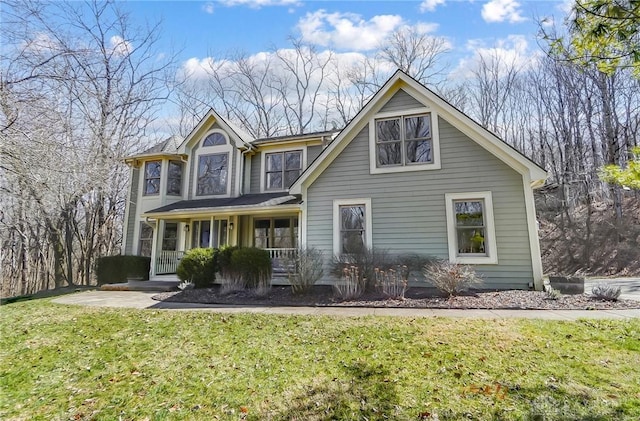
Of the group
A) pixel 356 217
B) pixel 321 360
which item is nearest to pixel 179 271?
pixel 356 217

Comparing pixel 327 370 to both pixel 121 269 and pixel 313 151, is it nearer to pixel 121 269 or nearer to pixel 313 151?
pixel 313 151

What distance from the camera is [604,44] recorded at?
4168mm

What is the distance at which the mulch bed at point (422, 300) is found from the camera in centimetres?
707

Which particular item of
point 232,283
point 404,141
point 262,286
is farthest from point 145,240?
point 404,141

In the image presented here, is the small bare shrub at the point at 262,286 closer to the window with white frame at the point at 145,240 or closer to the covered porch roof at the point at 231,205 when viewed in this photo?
the covered porch roof at the point at 231,205

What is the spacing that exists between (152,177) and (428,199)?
1278 cm

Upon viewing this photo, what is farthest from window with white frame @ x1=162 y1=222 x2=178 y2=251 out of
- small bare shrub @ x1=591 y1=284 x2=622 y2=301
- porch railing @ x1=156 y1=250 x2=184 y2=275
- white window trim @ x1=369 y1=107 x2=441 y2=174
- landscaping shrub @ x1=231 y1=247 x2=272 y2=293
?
small bare shrub @ x1=591 y1=284 x2=622 y2=301

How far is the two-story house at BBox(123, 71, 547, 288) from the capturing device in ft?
30.2

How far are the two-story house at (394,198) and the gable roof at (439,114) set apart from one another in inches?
1.2

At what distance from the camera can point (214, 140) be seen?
1494 centimetres

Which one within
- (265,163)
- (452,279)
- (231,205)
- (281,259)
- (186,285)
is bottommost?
(186,285)

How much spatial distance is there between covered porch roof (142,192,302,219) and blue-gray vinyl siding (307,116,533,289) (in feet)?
4.91

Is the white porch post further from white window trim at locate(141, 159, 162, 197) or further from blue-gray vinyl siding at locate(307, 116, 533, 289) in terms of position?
blue-gray vinyl siding at locate(307, 116, 533, 289)

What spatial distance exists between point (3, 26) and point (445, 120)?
34.4 ft
